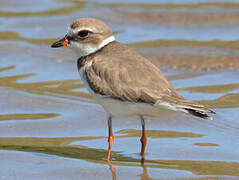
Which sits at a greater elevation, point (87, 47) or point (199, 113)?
point (87, 47)

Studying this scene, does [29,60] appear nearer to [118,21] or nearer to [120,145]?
[118,21]

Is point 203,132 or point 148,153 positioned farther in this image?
point 203,132

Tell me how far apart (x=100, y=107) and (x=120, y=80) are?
204 centimetres

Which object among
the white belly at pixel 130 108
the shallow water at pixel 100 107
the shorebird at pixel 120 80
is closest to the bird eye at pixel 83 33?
the shorebird at pixel 120 80

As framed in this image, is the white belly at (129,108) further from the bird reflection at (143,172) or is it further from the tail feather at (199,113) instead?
the bird reflection at (143,172)

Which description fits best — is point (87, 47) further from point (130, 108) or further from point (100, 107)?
point (100, 107)

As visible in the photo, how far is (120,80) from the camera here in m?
5.87

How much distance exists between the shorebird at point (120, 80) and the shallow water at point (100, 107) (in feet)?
1.65

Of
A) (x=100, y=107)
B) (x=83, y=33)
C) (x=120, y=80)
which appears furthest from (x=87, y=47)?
(x=100, y=107)

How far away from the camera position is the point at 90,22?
6445 mm

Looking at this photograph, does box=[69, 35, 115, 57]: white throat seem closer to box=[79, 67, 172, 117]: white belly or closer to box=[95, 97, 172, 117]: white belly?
box=[79, 67, 172, 117]: white belly

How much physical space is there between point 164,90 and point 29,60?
192 inches

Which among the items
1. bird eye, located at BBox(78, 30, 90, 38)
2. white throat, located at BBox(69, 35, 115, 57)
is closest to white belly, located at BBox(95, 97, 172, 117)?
white throat, located at BBox(69, 35, 115, 57)

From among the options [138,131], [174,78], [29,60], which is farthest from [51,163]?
[29,60]
